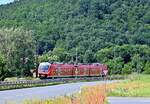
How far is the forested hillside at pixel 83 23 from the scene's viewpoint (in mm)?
161250

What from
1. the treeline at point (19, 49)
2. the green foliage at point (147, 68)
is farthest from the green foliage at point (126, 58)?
the treeline at point (19, 49)

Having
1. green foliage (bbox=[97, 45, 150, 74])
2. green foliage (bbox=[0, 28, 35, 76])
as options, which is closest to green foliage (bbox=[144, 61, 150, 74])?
green foliage (bbox=[97, 45, 150, 74])

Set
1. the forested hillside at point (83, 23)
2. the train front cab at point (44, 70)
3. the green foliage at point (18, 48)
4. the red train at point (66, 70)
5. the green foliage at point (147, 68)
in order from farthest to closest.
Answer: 1. the forested hillside at point (83, 23)
2. the green foliage at point (147, 68)
3. the green foliage at point (18, 48)
4. the red train at point (66, 70)
5. the train front cab at point (44, 70)

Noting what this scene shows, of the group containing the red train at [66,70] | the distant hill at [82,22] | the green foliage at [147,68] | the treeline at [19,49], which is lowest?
the green foliage at [147,68]

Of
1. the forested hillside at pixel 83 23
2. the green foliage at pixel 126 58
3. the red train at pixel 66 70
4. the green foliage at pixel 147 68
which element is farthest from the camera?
the forested hillside at pixel 83 23

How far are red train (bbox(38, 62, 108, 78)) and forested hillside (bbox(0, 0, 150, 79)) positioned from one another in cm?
4964

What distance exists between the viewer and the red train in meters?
84.4

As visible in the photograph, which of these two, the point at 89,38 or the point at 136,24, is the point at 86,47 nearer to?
the point at 89,38

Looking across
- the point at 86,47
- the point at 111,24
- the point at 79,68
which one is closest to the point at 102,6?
the point at 111,24

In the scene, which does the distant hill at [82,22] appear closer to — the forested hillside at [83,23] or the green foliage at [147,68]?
the forested hillside at [83,23]

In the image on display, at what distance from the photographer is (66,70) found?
91.2 metres

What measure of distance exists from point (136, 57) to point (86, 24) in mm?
27634

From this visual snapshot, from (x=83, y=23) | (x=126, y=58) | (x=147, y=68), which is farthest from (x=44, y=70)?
(x=83, y=23)

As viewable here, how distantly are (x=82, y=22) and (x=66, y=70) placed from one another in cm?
8340
